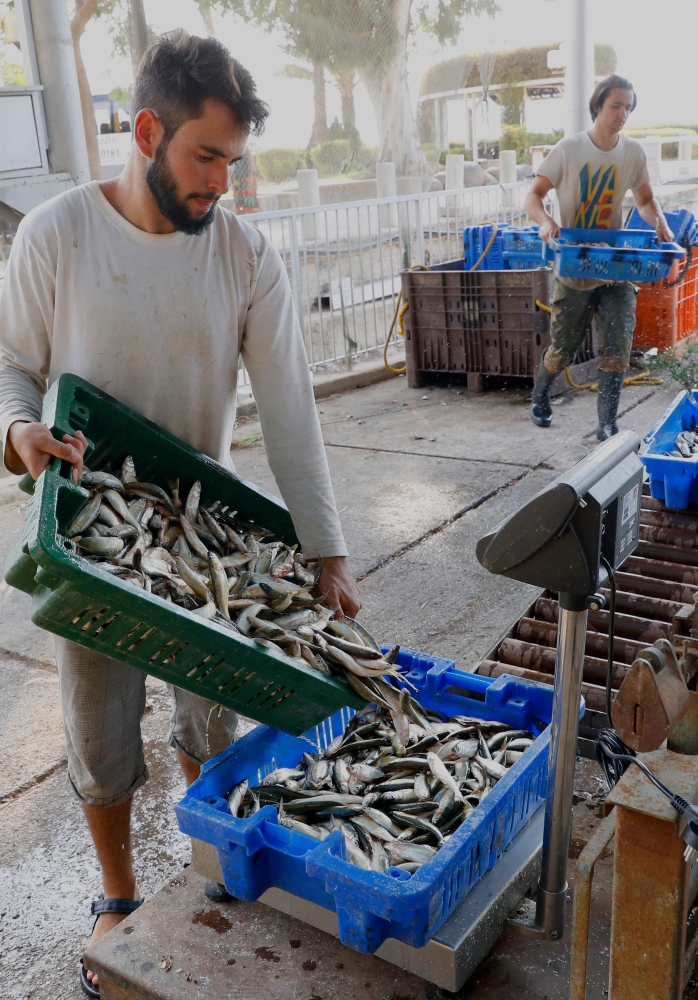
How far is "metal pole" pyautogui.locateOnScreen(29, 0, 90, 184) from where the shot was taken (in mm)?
6668

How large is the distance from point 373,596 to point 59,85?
16.3 feet

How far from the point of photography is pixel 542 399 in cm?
735

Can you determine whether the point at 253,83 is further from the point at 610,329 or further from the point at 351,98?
the point at 351,98

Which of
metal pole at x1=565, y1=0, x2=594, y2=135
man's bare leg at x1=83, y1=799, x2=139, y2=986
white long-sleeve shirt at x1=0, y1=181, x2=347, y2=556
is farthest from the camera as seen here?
metal pole at x1=565, y1=0, x2=594, y2=135

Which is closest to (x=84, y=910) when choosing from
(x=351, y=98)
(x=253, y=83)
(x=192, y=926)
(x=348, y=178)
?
(x=192, y=926)

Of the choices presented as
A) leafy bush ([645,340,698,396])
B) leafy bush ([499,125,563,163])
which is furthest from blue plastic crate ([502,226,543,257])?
leafy bush ([499,125,563,163])

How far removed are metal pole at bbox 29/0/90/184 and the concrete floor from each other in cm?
265

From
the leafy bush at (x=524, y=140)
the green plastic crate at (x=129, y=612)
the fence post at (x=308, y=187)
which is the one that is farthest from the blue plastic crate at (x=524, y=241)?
the leafy bush at (x=524, y=140)

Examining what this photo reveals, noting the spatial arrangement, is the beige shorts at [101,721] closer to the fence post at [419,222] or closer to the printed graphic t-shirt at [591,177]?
the printed graphic t-shirt at [591,177]

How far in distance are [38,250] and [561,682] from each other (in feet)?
5.60

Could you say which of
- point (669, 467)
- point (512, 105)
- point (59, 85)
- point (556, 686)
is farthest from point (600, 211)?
point (512, 105)

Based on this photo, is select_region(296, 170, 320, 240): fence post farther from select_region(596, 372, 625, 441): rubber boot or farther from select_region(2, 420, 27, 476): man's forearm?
select_region(2, 420, 27, 476): man's forearm

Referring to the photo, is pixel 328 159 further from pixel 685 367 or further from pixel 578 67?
pixel 685 367

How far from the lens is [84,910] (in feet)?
9.04
